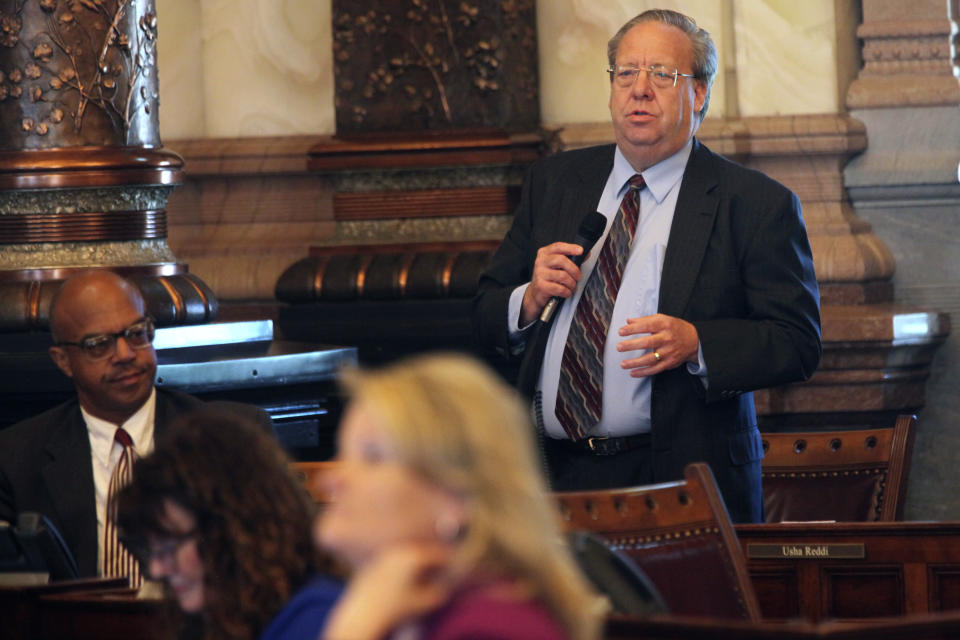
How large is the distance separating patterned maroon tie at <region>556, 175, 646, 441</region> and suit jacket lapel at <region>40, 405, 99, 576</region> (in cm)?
103

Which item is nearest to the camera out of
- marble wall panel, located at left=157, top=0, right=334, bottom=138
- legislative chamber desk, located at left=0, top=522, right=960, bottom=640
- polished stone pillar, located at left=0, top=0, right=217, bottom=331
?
legislative chamber desk, located at left=0, top=522, right=960, bottom=640

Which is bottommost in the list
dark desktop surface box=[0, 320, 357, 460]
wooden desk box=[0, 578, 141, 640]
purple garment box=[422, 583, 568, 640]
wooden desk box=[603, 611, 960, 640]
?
wooden desk box=[0, 578, 141, 640]

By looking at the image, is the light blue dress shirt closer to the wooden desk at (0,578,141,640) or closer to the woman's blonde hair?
the wooden desk at (0,578,141,640)

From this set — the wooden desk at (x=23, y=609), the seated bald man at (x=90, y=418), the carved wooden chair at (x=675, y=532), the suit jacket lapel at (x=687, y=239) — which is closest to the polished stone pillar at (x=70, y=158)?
the seated bald man at (x=90, y=418)

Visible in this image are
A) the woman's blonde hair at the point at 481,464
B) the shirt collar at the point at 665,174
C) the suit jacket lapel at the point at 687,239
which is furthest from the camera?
the shirt collar at the point at 665,174

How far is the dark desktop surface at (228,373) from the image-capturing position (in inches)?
163

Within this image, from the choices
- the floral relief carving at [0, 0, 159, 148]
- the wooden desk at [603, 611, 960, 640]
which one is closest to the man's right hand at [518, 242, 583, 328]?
the wooden desk at [603, 611, 960, 640]

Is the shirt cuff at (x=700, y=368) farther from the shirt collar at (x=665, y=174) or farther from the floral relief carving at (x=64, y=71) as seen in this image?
the floral relief carving at (x=64, y=71)

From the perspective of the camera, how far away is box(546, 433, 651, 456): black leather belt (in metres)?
3.46

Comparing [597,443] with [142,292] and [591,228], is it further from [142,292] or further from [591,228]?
[142,292]

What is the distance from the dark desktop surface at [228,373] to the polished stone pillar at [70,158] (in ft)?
0.44

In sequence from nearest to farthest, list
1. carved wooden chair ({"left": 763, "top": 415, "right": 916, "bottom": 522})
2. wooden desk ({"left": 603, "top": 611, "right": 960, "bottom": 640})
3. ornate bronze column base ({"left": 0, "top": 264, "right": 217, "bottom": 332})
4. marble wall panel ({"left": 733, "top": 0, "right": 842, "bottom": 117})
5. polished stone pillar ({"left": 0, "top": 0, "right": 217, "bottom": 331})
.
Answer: wooden desk ({"left": 603, "top": 611, "right": 960, "bottom": 640})
carved wooden chair ({"left": 763, "top": 415, "right": 916, "bottom": 522})
ornate bronze column base ({"left": 0, "top": 264, "right": 217, "bottom": 332})
polished stone pillar ({"left": 0, "top": 0, "right": 217, "bottom": 331})
marble wall panel ({"left": 733, "top": 0, "right": 842, "bottom": 117})

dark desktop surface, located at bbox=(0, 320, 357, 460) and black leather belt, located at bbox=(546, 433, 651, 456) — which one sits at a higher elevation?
dark desktop surface, located at bbox=(0, 320, 357, 460)

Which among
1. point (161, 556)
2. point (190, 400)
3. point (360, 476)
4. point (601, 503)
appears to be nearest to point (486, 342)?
point (190, 400)
